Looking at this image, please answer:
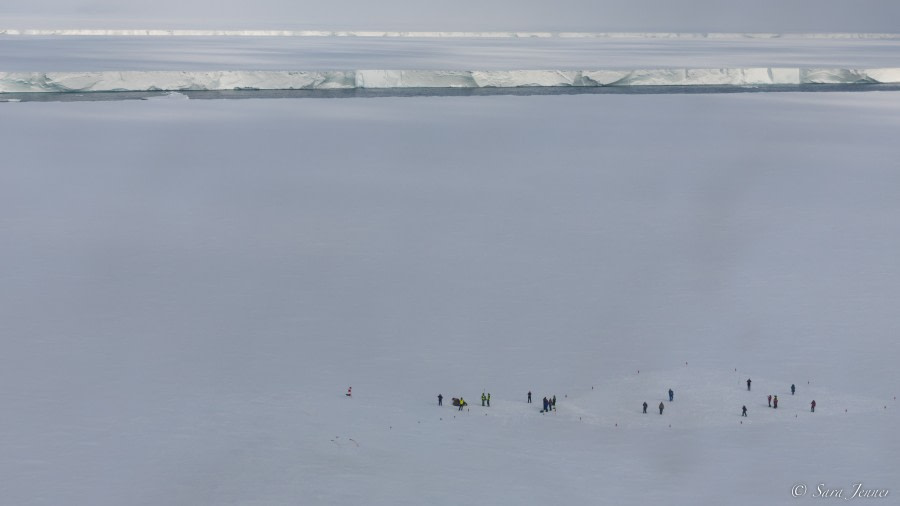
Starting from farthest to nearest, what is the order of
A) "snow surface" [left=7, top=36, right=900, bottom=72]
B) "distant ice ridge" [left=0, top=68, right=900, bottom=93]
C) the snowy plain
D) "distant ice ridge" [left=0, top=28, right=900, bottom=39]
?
"distant ice ridge" [left=0, top=28, right=900, bottom=39] < "snow surface" [left=7, top=36, right=900, bottom=72] < "distant ice ridge" [left=0, top=68, right=900, bottom=93] < the snowy plain

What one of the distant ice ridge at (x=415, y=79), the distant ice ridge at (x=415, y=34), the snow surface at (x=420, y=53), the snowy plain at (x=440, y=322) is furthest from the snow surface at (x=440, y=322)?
the distant ice ridge at (x=415, y=34)

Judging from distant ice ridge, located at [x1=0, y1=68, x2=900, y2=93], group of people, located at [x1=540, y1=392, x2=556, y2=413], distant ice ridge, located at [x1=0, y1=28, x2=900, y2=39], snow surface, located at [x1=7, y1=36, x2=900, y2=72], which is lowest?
group of people, located at [x1=540, y1=392, x2=556, y2=413]

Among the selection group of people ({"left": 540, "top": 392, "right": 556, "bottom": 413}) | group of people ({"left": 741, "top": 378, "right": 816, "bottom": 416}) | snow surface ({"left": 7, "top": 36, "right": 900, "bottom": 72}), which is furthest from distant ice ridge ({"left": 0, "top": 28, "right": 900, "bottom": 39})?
group of people ({"left": 741, "top": 378, "right": 816, "bottom": 416})

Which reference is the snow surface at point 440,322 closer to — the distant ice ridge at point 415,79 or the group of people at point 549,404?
the group of people at point 549,404

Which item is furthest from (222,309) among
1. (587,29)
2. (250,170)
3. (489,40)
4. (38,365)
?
(587,29)

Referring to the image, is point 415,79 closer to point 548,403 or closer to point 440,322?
point 440,322

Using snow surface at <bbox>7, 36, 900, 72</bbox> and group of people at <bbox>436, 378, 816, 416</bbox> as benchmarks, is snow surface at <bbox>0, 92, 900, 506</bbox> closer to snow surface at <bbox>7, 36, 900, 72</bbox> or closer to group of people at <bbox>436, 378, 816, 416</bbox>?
group of people at <bbox>436, 378, 816, 416</bbox>

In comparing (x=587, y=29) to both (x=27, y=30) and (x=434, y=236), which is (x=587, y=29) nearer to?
(x=27, y=30)
